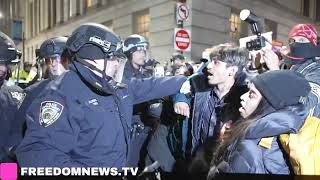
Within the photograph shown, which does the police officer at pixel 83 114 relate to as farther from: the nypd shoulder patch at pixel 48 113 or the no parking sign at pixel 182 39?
the no parking sign at pixel 182 39

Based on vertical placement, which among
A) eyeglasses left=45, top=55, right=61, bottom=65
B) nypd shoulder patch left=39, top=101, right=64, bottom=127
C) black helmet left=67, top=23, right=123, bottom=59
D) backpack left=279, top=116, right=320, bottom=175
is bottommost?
backpack left=279, top=116, right=320, bottom=175

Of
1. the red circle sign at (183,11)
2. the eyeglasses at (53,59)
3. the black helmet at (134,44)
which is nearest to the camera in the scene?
the eyeglasses at (53,59)

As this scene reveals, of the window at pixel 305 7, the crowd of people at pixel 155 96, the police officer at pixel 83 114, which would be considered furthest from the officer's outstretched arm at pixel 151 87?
the window at pixel 305 7

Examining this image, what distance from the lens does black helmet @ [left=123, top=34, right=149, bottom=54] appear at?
2.02 meters

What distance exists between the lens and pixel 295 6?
5.67 ft

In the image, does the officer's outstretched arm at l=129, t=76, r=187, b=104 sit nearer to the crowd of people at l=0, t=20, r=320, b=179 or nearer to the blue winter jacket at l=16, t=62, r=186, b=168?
the crowd of people at l=0, t=20, r=320, b=179

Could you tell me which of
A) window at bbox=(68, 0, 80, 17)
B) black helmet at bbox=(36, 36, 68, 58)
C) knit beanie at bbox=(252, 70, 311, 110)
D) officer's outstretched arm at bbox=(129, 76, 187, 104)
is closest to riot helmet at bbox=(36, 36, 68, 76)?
black helmet at bbox=(36, 36, 68, 58)

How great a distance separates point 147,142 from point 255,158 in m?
1.02

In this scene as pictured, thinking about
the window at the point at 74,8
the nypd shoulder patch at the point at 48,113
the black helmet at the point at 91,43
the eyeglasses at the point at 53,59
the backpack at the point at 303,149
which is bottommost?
the backpack at the point at 303,149

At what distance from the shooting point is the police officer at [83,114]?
1.05 m

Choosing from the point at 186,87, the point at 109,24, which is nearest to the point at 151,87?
the point at 186,87

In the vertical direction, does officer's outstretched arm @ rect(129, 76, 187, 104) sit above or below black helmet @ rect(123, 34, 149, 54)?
below

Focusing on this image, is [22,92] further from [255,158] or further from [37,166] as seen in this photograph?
[255,158]

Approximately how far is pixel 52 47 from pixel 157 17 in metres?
0.58
